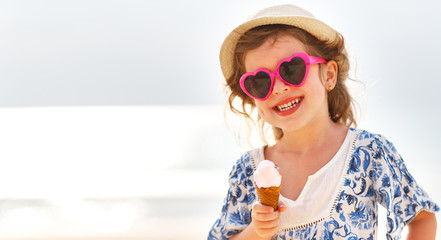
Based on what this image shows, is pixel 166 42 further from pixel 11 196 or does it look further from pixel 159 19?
pixel 11 196

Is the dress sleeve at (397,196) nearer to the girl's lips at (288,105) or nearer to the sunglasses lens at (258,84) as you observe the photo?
the girl's lips at (288,105)

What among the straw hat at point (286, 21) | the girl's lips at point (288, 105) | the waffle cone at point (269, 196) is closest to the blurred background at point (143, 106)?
the straw hat at point (286, 21)

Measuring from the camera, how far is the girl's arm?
221 centimetres

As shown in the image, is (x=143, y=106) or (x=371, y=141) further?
(x=143, y=106)

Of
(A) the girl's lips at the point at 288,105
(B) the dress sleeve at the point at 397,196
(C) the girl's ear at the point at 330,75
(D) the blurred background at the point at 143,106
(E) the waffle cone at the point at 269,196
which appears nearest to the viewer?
(E) the waffle cone at the point at 269,196

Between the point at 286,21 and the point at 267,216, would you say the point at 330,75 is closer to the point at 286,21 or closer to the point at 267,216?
the point at 286,21

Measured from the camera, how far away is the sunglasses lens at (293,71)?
2.24 metres

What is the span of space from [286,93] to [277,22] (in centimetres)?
29

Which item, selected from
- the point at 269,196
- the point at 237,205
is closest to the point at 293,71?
the point at 269,196

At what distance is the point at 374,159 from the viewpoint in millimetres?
2264

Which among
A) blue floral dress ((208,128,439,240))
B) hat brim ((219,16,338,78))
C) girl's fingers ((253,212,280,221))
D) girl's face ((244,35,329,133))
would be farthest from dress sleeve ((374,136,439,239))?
hat brim ((219,16,338,78))

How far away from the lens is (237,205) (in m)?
2.42

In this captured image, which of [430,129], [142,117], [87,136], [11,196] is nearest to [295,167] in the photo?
[11,196]

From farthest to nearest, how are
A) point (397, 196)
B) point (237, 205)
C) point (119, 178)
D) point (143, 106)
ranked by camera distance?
point (143, 106) < point (119, 178) < point (237, 205) < point (397, 196)
